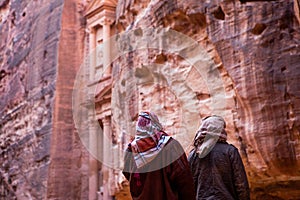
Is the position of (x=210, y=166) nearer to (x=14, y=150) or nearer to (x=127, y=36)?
(x=127, y=36)

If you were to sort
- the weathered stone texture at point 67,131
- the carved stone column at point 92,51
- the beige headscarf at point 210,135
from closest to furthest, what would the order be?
the beige headscarf at point 210,135, the weathered stone texture at point 67,131, the carved stone column at point 92,51

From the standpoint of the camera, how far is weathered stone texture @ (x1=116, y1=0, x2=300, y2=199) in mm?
5676

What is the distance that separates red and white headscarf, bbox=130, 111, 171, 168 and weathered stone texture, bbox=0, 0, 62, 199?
9649 mm

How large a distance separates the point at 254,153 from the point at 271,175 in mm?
353

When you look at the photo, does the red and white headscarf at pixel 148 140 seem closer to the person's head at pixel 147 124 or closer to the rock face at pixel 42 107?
the person's head at pixel 147 124

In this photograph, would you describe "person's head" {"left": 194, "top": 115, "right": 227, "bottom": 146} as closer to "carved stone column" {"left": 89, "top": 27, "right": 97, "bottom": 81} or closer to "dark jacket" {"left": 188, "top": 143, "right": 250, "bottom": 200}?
"dark jacket" {"left": 188, "top": 143, "right": 250, "bottom": 200}

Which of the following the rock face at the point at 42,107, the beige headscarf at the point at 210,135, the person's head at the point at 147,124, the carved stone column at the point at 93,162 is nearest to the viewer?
the person's head at the point at 147,124

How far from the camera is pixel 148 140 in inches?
132

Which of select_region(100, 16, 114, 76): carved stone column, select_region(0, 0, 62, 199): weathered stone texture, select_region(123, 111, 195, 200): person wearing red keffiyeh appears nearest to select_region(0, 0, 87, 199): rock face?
select_region(0, 0, 62, 199): weathered stone texture

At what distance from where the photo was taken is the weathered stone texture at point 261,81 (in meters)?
5.68

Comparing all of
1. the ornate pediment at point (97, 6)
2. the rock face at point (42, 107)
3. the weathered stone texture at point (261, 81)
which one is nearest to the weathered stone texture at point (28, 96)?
the rock face at point (42, 107)

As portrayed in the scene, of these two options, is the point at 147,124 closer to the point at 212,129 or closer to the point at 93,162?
the point at 212,129

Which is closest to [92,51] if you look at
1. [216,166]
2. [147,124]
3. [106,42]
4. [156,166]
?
[106,42]

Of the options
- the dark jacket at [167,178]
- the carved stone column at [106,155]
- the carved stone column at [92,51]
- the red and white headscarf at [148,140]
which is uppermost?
the carved stone column at [92,51]
